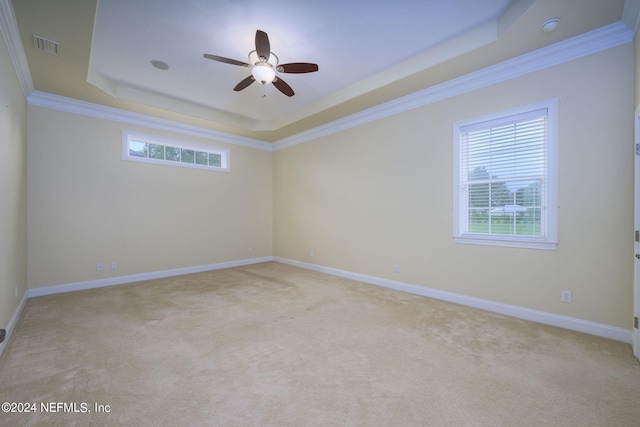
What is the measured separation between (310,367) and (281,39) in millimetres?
3296

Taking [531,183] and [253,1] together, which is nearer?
[253,1]

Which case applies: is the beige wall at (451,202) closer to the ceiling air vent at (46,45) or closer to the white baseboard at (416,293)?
the white baseboard at (416,293)

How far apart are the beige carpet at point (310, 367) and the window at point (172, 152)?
266 cm

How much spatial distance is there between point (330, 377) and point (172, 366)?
127 cm

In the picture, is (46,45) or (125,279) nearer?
(46,45)

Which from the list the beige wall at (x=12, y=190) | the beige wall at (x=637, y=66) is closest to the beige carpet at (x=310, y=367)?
the beige wall at (x=12, y=190)

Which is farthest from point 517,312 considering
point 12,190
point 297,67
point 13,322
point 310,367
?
point 12,190

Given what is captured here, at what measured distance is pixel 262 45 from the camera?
8.34ft

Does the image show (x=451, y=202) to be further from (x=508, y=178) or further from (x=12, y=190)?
(x=12, y=190)

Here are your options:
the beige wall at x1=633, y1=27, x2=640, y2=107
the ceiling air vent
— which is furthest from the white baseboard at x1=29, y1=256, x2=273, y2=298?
the beige wall at x1=633, y1=27, x2=640, y2=107

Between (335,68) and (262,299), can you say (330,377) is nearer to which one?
(262,299)

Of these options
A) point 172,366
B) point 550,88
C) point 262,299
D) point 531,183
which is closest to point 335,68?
point 550,88

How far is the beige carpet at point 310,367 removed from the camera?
1.66m

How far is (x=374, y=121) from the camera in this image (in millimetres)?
4574
